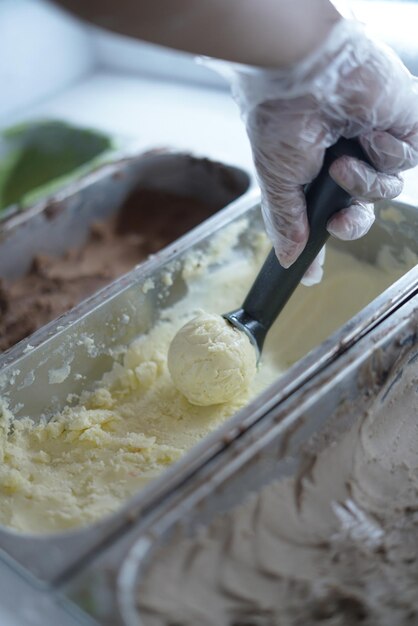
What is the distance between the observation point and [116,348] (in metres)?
1.33

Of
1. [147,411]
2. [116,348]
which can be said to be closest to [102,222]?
[116,348]

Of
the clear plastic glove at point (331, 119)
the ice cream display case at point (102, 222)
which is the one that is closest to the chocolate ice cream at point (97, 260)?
the ice cream display case at point (102, 222)

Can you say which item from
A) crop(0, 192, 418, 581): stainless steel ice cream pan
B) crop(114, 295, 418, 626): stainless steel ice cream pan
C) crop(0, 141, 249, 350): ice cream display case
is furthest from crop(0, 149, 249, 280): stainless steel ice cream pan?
crop(114, 295, 418, 626): stainless steel ice cream pan

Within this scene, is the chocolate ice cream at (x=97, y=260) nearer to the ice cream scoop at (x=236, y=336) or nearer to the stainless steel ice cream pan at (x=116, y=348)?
the stainless steel ice cream pan at (x=116, y=348)

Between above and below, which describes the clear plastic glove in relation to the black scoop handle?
above

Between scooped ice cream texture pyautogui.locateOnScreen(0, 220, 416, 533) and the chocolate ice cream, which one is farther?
the chocolate ice cream

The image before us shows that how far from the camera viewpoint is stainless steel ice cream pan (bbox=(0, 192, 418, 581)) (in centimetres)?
85

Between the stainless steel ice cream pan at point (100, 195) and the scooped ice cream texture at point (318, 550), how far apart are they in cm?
90

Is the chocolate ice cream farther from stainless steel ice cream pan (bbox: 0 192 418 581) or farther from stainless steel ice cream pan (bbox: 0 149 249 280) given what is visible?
stainless steel ice cream pan (bbox: 0 192 418 581)

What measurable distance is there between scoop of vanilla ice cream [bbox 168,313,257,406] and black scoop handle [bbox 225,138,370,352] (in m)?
0.05

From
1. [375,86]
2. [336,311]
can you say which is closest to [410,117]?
[375,86]

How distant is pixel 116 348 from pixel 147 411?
0.49 feet

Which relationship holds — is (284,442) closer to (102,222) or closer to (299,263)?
(299,263)

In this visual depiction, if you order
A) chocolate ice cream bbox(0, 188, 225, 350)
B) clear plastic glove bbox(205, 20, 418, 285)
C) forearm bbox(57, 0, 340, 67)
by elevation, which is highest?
forearm bbox(57, 0, 340, 67)
